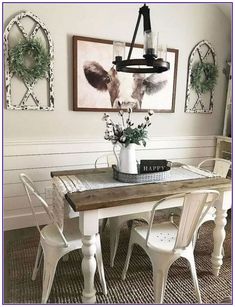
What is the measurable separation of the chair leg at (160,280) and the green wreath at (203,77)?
2.39 m

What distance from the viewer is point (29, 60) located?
2484mm

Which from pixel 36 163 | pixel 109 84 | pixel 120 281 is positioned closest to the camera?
pixel 120 281

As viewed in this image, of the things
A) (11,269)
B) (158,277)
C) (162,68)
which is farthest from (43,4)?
(158,277)

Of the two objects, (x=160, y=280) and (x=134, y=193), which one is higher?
(x=134, y=193)

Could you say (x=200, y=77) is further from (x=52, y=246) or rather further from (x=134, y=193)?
(x=52, y=246)

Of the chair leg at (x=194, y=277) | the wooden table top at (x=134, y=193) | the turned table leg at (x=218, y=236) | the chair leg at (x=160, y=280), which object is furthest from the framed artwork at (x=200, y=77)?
the chair leg at (x=160, y=280)

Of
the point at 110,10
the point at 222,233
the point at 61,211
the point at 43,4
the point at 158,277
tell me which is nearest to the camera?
the point at 158,277

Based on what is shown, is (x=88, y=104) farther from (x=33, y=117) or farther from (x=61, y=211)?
(x=61, y=211)

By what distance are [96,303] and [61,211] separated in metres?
0.64

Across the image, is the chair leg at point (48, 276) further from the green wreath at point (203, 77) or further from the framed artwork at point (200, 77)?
the green wreath at point (203, 77)

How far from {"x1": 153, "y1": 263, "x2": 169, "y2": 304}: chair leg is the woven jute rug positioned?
18 cm

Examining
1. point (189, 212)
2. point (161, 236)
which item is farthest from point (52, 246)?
point (189, 212)

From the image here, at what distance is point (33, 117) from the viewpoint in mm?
2600

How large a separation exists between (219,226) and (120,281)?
84 cm
